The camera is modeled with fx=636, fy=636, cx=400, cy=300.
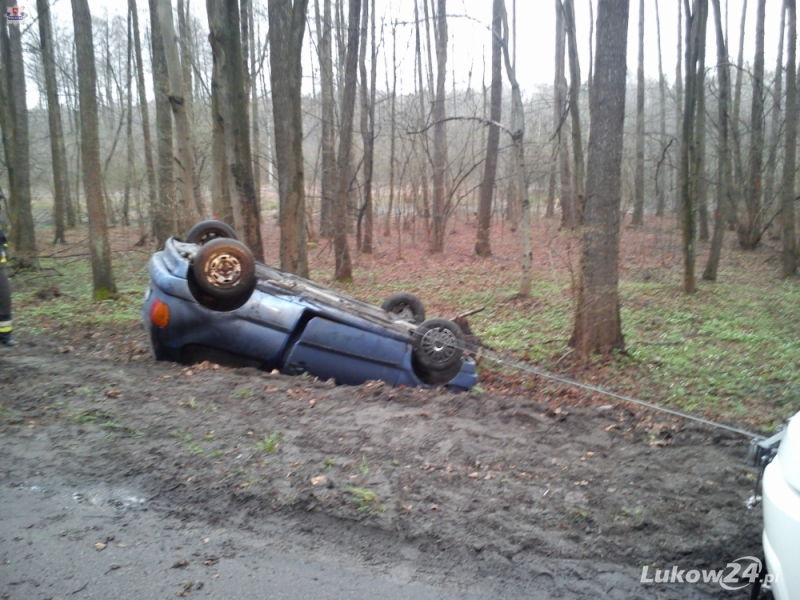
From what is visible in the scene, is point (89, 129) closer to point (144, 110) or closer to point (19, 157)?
point (19, 157)

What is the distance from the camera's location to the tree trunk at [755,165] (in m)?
20.1

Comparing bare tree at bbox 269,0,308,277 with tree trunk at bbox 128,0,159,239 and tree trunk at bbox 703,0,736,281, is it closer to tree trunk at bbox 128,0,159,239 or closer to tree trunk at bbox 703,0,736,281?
tree trunk at bbox 703,0,736,281

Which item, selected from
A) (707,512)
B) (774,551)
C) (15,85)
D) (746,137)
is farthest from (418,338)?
(746,137)

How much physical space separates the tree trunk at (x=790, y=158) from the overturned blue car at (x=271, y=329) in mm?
13257

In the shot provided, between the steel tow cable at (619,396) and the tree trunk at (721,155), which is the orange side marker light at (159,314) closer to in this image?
the steel tow cable at (619,396)

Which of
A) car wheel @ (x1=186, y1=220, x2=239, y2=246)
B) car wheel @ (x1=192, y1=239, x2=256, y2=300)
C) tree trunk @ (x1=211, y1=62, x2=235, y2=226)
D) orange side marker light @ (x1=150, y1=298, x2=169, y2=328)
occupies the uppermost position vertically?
tree trunk @ (x1=211, y1=62, x2=235, y2=226)

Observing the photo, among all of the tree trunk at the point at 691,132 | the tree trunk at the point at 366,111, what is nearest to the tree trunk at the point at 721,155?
the tree trunk at the point at 691,132

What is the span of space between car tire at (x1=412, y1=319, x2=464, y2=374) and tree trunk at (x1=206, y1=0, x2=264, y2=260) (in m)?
6.17

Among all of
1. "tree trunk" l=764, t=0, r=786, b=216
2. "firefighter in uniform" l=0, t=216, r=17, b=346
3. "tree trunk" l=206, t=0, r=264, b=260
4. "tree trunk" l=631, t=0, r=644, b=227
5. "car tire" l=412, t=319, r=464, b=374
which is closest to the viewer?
"car tire" l=412, t=319, r=464, b=374

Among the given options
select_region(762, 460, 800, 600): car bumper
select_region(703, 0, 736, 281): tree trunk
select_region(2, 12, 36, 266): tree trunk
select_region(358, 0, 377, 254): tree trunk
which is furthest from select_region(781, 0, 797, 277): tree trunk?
select_region(2, 12, 36, 266): tree trunk

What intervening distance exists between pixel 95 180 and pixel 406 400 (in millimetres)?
8613

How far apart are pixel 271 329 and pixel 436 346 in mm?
1742

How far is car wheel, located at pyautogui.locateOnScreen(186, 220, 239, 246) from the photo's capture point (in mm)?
8301

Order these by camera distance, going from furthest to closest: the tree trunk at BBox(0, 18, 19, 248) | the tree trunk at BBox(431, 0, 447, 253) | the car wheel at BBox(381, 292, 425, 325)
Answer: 1. the tree trunk at BBox(431, 0, 447, 253)
2. the tree trunk at BBox(0, 18, 19, 248)
3. the car wheel at BBox(381, 292, 425, 325)
